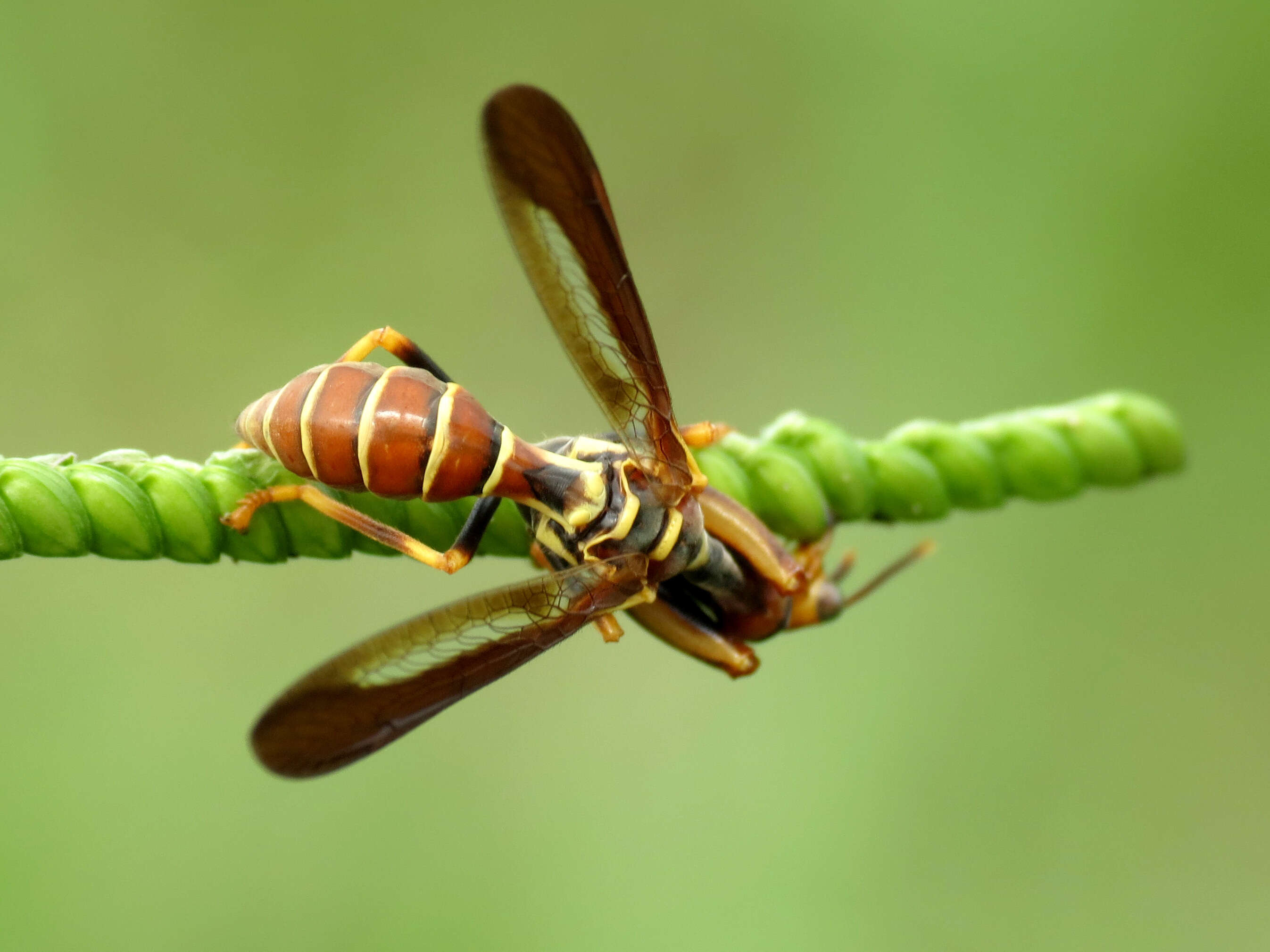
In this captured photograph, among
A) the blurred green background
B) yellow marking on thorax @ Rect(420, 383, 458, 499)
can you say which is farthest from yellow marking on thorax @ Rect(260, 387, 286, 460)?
the blurred green background

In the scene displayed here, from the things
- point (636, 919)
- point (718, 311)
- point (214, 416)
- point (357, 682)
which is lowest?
point (636, 919)

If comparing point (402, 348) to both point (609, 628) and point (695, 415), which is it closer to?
point (609, 628)

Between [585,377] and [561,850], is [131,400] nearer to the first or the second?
[561,850]

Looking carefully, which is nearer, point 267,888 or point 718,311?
point 267,888

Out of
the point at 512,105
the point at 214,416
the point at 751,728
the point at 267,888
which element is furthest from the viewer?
the point at 214,416

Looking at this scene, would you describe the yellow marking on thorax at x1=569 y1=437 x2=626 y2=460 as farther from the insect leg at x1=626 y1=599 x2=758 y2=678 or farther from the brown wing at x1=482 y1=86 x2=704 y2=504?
the insect leg at x1=626 y1=599 x2=758 y2=678

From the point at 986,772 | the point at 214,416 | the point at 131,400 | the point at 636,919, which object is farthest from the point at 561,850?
the point at 131,400

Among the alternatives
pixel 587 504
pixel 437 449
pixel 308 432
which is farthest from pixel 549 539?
pixel 308 432
